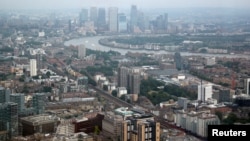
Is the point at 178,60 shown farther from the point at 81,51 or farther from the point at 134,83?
the point at 81,51

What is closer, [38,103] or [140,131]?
[140,131]

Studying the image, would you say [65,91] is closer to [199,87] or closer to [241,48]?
[199,87]

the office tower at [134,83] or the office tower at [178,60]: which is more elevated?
the office tower at [178,60]

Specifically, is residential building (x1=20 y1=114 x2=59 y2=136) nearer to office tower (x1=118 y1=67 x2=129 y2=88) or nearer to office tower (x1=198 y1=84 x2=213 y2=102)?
office tower (x1=198 y1=84 x2=213 y2=102)

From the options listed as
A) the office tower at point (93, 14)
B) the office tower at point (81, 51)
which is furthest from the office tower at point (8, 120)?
the office tower at point (81, 51)

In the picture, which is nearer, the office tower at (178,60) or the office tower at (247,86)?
the office tower at (247,86)

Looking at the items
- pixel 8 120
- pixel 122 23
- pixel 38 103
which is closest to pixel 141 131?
pixel 8 120

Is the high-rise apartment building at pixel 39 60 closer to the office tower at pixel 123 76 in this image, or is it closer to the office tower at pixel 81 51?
the office tower at pixel 81 51
